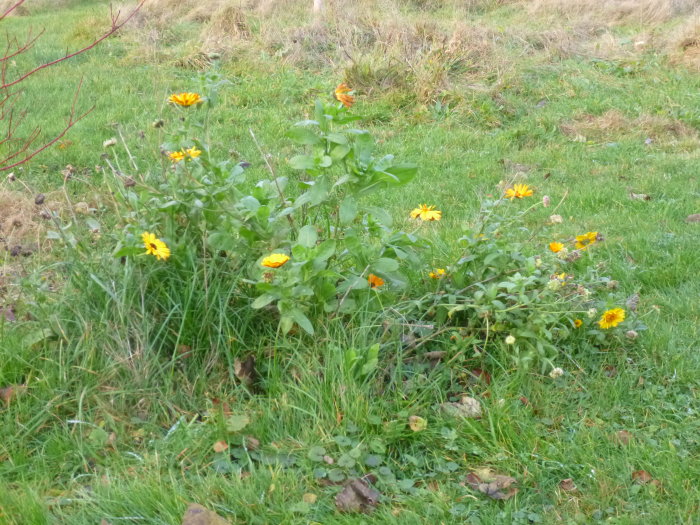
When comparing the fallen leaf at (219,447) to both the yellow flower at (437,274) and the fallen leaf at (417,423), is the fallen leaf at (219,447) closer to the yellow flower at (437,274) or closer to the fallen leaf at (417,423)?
the fallen leaf at (417,423)

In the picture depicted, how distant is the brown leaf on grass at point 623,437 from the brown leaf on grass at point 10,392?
7.41 ft

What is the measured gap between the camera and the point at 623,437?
276cm

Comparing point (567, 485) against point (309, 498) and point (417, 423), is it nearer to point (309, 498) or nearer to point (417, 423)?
point (417, 423)

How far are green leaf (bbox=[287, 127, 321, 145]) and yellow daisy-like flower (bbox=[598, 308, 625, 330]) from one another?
1.45 metres

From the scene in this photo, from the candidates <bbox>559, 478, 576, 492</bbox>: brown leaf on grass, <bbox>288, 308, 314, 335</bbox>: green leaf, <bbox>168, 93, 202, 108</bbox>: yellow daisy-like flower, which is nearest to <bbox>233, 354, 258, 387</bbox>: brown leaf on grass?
<bbox>288, 308, 314, 335</bbox>: green leaf

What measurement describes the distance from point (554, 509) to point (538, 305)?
0.93 meters

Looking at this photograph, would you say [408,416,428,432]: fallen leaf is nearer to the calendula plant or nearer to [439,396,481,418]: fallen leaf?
[439,396,481,418]: fallen leaf

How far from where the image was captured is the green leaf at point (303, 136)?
2.98m

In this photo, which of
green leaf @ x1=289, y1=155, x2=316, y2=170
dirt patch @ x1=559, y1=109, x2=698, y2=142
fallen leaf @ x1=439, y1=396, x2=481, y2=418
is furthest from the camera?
dirt patch @ x1=559, y1=109, x2=698, y2=142

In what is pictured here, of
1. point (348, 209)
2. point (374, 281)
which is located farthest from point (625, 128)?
point (348, 209)

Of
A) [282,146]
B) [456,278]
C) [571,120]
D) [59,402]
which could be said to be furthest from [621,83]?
[59,402]

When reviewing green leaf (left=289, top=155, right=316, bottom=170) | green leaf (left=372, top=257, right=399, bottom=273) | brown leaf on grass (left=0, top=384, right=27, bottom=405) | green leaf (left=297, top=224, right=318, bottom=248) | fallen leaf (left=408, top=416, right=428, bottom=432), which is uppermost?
green leaf (left=289, top=155, right=316, bottom=170)

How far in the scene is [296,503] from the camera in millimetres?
2428

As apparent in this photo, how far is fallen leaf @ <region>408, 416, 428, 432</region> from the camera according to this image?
2762 mm
